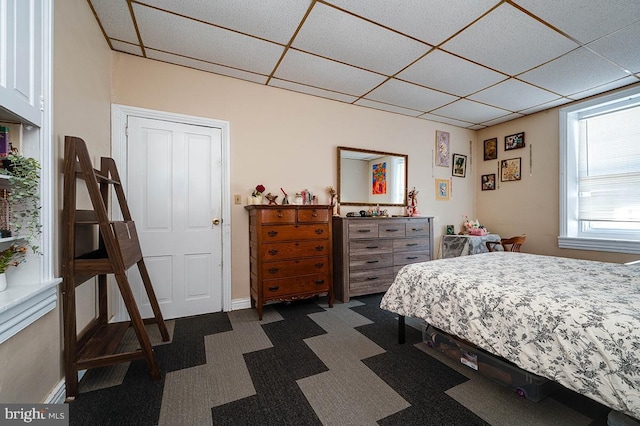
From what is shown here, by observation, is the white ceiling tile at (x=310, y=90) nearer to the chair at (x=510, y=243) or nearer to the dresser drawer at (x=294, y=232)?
the dresser drawer at (x=294, y=232)

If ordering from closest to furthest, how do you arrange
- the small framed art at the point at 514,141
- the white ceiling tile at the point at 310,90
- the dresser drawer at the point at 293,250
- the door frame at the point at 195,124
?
the door frame at the point at 195,124 → the dresser drawer at the point at 293,250 → the white ceiling tile at the point at 310,90 → the small framed art at the point at 514,141

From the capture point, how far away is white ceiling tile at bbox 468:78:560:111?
3.13 m

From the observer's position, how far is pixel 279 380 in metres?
1.70

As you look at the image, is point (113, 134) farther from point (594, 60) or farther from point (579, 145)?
point (579, 145)

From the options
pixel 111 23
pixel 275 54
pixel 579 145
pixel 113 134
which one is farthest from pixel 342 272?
pixel 579 145

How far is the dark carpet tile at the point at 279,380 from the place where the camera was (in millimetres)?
1388

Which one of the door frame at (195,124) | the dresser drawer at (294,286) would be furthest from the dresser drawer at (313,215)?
the door frame at (195,124)

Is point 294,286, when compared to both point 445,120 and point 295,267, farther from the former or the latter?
point 445,120

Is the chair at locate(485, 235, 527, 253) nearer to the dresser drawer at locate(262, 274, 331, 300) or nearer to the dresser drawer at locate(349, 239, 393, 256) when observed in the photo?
the dresser drawer at locate(349, 239, 393, 256)

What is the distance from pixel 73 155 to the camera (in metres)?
1.54

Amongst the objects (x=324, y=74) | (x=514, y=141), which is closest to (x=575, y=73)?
(x=514, y=141)

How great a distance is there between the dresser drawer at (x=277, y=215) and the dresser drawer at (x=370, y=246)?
87cm

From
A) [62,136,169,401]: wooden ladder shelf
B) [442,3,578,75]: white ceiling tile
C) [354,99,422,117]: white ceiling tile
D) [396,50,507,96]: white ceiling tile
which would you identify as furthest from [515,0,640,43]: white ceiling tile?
[62,136,169,401]: wooden ladder shelf

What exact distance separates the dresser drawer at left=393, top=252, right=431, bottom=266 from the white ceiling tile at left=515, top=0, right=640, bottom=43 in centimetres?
270
